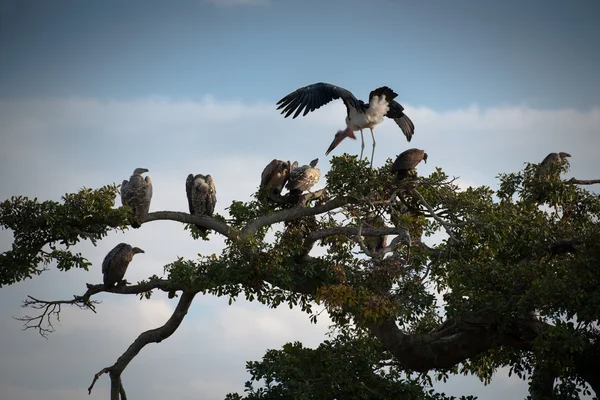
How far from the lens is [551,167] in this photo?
41.9 feet

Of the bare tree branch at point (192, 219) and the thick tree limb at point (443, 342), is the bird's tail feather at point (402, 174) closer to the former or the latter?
the thick tree limb at point (443, 342)

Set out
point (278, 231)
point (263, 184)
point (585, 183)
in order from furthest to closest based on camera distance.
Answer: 1. point (585, 183)
2. point (263, 184)
3. point (278, 231)

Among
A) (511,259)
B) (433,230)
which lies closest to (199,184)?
(433,230)

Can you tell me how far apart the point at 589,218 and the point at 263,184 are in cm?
571

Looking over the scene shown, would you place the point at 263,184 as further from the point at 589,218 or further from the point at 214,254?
the point at 589,218

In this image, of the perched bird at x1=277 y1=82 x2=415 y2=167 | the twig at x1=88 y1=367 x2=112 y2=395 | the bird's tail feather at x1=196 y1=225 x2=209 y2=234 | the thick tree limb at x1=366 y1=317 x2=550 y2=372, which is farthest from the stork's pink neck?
the twig at x1=88 y1=367 x2=112 y2=395

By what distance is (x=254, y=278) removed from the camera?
10.2 m

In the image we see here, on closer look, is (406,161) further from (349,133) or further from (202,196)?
(202,196)

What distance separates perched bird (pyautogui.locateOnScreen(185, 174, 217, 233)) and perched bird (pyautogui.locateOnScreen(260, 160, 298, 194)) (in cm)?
83

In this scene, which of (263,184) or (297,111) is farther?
(263,184)

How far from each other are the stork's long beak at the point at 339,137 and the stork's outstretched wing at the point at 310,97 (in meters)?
1.26

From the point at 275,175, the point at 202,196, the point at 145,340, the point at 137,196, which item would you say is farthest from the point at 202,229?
the point at 145,340

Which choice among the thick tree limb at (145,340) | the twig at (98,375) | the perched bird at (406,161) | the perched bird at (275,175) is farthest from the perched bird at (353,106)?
the twig at (98,375)

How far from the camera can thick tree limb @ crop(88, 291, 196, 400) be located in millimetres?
10938
